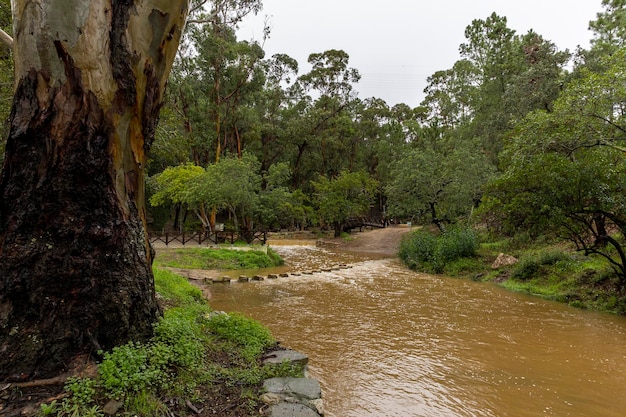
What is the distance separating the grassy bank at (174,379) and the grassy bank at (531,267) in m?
8.30

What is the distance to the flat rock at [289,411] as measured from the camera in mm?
2742

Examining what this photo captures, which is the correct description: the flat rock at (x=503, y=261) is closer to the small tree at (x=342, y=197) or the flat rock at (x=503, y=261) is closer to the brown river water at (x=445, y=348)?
the brown river water at (x=445, y=348)

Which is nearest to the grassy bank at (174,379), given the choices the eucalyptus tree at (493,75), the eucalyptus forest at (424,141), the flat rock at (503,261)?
the eucalyptus forest at (424,141)

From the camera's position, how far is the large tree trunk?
251 cm

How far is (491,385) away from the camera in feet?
13.9

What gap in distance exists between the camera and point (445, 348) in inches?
217

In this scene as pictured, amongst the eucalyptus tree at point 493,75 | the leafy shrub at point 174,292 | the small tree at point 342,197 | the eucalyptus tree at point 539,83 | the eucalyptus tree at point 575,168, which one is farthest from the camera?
the small tree at point 342,197

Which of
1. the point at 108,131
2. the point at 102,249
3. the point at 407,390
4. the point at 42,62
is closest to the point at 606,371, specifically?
the point at 407,390

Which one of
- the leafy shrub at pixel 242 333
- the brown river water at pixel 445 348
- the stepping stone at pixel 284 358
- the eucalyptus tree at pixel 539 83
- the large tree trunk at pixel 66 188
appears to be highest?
the eucalyptus tree at pixel 539 83

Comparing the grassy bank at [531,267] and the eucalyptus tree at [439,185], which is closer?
the grassy bank at [531,267]

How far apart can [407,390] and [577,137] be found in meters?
6.97

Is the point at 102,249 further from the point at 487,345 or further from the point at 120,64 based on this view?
the point at 487,345

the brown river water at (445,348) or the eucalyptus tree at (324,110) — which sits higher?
the eucalyptus tree at (324,110)

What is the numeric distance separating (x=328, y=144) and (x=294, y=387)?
32.0 meters
